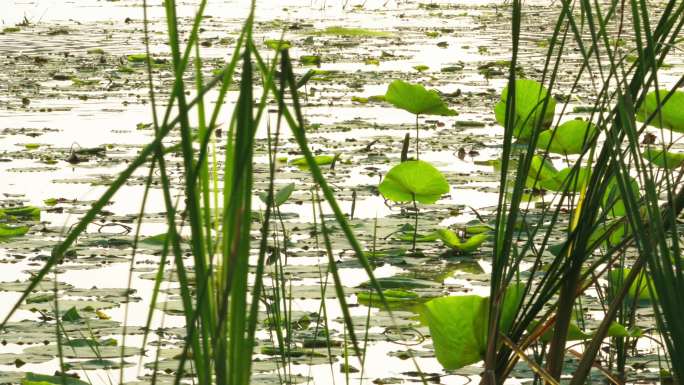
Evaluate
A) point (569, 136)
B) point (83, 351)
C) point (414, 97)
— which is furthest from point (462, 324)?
point (414, 97)

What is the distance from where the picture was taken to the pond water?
2607mm

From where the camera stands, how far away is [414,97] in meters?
3.94

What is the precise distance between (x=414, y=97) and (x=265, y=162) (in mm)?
955

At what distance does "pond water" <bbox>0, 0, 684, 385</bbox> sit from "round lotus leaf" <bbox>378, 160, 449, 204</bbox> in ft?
0.44

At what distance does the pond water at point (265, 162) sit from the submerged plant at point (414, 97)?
12.5 inches

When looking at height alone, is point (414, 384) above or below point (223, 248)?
below

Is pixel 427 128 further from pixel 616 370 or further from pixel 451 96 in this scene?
pixel 616 370

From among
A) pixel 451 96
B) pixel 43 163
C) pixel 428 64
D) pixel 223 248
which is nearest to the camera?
pixel 223 248

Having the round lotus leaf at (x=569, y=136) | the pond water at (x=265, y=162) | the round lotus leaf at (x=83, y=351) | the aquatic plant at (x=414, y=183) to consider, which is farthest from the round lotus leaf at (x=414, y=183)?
the round lotus leaf at (x=83, y=351)

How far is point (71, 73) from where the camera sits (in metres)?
7.29

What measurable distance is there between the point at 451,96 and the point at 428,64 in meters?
1.58

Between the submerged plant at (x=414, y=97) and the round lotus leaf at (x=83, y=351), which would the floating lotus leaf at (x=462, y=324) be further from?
the submerged plant at (x=414, y=97)

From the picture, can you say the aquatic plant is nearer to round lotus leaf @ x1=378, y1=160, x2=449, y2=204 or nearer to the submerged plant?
round lotus leaf @ x1=378, y1=160, x2=449, y2=204

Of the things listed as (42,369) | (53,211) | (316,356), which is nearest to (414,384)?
(316,356)
